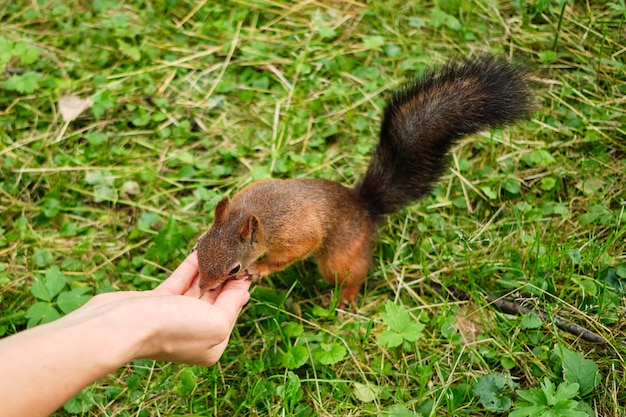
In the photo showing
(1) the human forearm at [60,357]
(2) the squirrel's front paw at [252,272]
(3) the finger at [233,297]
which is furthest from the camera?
(2) the squirrel's front paw at [252,272]

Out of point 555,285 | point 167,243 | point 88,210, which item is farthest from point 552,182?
point 88,210

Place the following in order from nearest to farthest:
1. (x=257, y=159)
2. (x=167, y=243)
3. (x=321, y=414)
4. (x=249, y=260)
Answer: (x=321, y=414) → (x=249, y=260) → (x=167, y=243) → (x=257, y=159)

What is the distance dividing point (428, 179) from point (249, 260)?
73 centimetres

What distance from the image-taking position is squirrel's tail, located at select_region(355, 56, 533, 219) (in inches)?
76.6

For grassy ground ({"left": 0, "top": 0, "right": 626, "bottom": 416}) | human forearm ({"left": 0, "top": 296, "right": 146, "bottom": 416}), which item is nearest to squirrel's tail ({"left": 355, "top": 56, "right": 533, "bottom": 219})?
grassy ground ({"left": 0, "top": 0, "right": 626, "bottom": 416})

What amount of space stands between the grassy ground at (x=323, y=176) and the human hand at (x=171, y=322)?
15.0 inches

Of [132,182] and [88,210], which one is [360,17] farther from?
[88,210]

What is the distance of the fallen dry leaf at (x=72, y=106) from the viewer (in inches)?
114

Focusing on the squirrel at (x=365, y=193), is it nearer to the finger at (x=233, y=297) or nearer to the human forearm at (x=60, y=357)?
the finger at (x=233, y=297)

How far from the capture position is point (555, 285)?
6.97 feet

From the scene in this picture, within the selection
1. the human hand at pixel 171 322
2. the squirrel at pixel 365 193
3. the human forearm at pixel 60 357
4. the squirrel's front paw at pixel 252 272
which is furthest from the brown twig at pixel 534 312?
the human forearm at pixel 60 357

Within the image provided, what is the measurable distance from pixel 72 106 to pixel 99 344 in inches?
76.2

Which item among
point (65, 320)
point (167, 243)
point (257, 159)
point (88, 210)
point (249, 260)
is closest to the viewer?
point (65, 320)

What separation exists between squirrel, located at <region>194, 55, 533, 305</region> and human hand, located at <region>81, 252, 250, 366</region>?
0.91 ft
